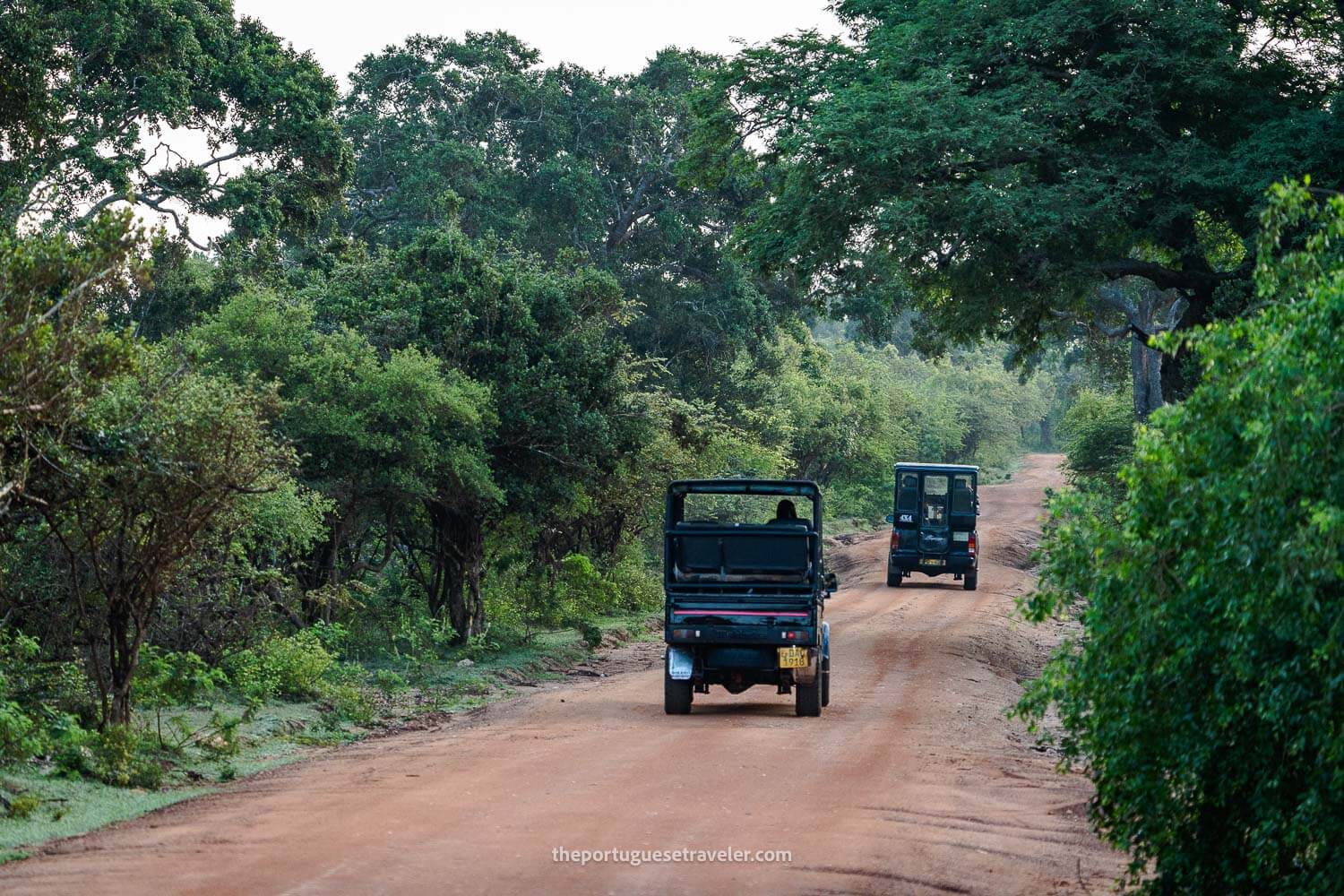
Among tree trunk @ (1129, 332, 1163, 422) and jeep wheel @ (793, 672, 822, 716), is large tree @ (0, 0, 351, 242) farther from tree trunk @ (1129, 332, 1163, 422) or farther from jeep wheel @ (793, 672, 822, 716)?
tree trunk @ (1129, 332, 1163, 422)

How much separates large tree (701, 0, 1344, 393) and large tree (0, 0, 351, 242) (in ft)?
38.8

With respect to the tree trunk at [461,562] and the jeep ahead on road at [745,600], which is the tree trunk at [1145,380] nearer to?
the tree trunk at [461,562]

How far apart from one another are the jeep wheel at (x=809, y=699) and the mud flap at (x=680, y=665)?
131cm

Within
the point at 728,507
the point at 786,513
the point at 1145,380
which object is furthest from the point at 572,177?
the point at 786,513

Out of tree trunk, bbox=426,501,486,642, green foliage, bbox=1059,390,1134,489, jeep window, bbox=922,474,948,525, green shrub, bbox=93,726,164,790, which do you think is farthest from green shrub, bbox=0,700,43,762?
green foliage, bbox=1059,390,1134,489

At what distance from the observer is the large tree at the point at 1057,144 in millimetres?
23859

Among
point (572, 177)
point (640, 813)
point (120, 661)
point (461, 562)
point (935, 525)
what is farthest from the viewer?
point (572, 177)

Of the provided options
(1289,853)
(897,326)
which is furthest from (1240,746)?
(897,326)

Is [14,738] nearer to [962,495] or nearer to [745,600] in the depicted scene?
[745,600]

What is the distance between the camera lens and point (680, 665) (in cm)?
1781

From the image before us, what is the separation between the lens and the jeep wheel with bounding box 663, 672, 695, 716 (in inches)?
710

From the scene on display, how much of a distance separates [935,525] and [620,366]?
15.1 meters

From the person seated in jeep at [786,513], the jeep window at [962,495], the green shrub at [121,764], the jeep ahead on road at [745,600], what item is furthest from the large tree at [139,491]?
the jeep window at [962,495]

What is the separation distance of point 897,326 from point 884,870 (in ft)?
381
